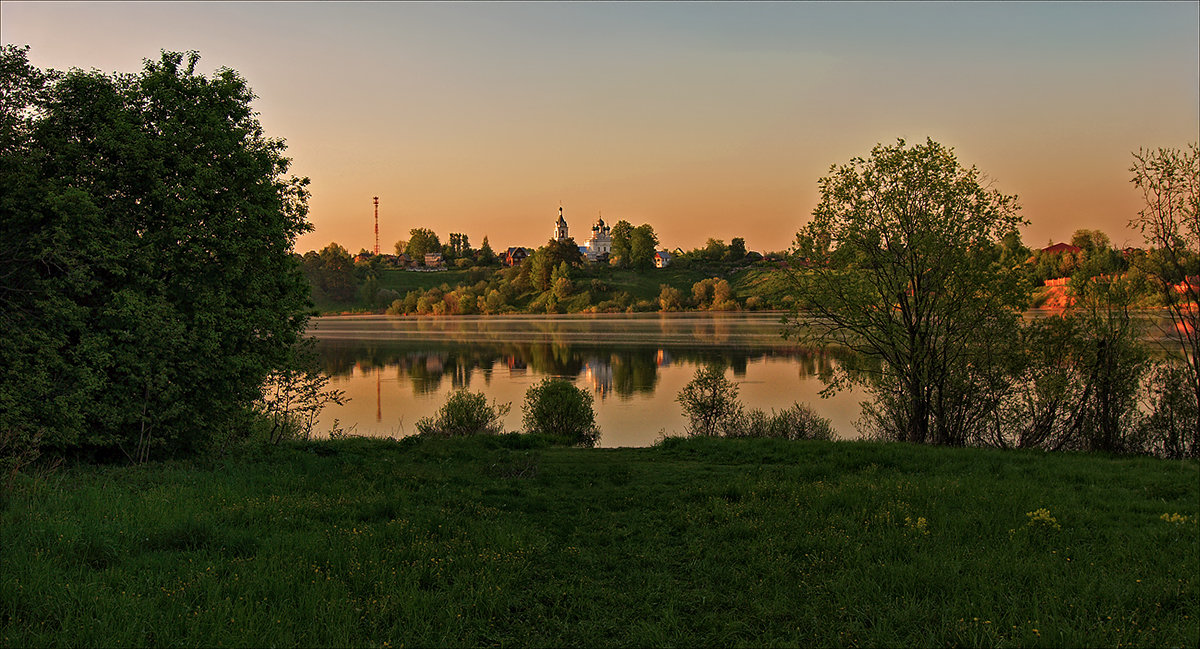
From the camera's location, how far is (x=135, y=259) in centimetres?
1216

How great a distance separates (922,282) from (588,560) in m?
15.6

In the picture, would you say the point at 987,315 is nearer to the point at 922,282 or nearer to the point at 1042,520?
the point at 922,282

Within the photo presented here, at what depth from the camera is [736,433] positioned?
2361 centimetres

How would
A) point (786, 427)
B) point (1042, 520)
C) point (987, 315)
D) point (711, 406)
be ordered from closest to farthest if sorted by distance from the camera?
point (1042, 520)
point (987, 315)
point (786, 427)
point (711, 406)

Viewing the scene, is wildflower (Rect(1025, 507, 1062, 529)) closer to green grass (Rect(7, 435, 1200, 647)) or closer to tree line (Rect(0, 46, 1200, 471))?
green grass (Rect(7, 435, 1200, 647))

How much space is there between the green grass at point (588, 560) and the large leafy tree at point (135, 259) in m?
1.29

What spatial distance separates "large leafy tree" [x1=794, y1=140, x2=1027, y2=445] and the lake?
9.99 feet

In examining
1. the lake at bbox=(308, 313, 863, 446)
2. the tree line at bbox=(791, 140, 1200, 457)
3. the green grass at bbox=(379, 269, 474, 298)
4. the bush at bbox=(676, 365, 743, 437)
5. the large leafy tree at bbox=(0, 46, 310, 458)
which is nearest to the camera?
the large leafy tree at bbox=(0, 46, 310, 458)

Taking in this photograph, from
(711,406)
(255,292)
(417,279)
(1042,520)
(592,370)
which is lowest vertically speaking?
(592,370)

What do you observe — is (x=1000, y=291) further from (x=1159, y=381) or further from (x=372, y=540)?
(x=372, y=540)

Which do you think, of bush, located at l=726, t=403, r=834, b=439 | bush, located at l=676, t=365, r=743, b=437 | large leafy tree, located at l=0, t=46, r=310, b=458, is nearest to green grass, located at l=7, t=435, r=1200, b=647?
large leafy tree, located at l=0, t=46, r=310, b=458

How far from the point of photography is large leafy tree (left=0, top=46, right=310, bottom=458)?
11.1m

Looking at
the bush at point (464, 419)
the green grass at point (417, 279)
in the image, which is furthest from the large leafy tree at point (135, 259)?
the green grass at point (417, 279)

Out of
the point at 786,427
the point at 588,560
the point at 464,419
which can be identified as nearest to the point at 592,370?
the point at 464,419
